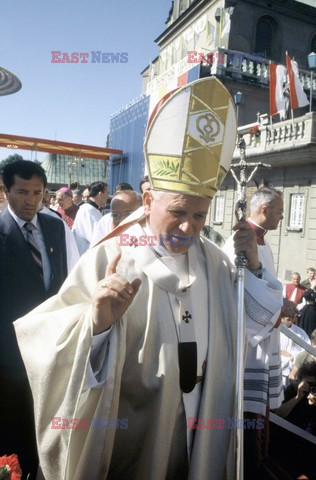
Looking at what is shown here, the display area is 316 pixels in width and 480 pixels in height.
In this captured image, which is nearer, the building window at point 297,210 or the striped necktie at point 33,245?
the striped necktie at point 33,245

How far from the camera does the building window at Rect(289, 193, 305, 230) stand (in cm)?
1316

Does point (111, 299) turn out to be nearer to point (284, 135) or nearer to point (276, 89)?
point (284, 135)

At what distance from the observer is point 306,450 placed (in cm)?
270

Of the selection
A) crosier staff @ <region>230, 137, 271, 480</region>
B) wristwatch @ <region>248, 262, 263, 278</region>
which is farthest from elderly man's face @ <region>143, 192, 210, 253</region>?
wristwatch @ <region>248, 262, 263, 278</region>

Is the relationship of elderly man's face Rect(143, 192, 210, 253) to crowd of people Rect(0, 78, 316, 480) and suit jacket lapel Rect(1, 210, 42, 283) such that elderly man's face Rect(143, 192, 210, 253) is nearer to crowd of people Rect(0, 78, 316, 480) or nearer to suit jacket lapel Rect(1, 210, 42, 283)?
crowd of people Rect(0, 78, 316, 480)

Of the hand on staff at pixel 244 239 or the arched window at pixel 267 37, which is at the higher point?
the arched window at pixel 267 37

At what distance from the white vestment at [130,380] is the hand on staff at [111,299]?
5 cm

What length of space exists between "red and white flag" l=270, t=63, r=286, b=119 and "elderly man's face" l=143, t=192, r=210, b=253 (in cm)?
1284

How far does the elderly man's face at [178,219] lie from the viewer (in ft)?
5.28

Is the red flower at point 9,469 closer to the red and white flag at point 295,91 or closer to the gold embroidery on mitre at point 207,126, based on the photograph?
the gold embroidery on mitre at point 207,126

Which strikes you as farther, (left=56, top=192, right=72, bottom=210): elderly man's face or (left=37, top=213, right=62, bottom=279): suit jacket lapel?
(left=56, top=192, right=72, bottom=210): elderly man's face

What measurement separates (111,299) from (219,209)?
52.8 feet

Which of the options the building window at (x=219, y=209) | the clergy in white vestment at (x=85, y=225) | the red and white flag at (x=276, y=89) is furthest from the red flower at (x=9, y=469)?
the building window at (x=219, y=209)

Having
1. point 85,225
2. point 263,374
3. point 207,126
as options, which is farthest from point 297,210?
point 207,126
